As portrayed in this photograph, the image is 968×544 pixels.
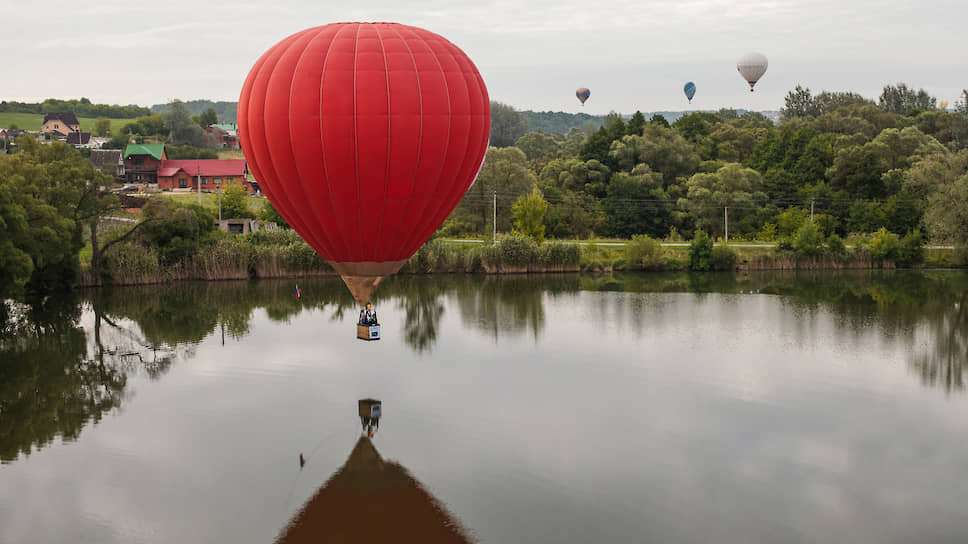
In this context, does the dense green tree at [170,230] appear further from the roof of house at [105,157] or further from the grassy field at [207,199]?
the roof of house at [105,157]

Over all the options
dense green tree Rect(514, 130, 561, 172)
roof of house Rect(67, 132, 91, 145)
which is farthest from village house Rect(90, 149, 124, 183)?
dense green tree Rect(514, 130, 561, 172)

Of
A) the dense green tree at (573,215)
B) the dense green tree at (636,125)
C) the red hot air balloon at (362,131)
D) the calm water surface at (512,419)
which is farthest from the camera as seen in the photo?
the dense green tree at (636,125)

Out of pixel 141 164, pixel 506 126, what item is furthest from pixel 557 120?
pixel 141 164

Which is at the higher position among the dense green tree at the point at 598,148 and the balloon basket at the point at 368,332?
the dense green tree at the point at 598,148

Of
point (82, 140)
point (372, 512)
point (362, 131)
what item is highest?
point (82, 140)

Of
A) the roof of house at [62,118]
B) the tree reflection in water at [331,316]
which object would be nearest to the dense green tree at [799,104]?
the tree reflection in water at [331,316]

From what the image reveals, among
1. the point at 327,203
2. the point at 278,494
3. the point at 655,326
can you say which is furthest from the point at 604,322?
the point at 278,494

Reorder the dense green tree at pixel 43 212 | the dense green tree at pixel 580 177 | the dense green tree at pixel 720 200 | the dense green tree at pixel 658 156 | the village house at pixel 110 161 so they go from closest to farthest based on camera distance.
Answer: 1. the dense green tree at pixel 43 212
2. the dense green tree at pixel 720 200
3. the dense green tree at pixel 580 177
4. the dense green tree at pixel 658 156
5. the village house at pixel 110 161

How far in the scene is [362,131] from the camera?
43.3 feet

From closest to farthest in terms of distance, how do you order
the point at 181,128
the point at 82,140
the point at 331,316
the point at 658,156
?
the point at 331,316 → the point at 658,156 → the point at 82,140 → the point at 181,128

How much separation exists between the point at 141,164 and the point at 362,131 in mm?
47237

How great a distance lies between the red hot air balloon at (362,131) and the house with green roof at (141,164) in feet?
148

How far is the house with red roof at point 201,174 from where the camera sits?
176 ft

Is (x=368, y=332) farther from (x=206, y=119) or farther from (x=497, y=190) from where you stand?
(x=206, y=119)
